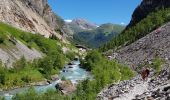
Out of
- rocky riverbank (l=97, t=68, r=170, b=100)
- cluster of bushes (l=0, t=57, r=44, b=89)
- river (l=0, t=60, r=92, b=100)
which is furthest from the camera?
cluster of bushes (l=0, t=57, r=44, b=89)

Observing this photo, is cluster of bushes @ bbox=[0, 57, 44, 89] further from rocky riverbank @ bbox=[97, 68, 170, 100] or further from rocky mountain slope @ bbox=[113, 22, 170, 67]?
rocky riverbank @ bbox=[97, 68, 170, 100]

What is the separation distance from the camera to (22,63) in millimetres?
126500

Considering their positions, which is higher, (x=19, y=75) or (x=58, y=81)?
(x=19, y=75)

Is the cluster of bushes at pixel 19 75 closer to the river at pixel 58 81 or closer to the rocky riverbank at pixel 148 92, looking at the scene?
the river at pixel 58 81

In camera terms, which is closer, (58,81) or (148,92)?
(148,92)

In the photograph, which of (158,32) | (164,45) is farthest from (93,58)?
(164,45)

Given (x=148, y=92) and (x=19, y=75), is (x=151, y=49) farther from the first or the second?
(x=148, y=92)

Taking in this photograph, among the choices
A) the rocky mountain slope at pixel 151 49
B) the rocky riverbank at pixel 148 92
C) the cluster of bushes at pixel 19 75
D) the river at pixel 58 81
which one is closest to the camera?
the rocky riverbank at pixel 148 92

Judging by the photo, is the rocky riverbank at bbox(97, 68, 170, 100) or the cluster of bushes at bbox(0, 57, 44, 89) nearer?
the rocky riverbank at bbox(97, 68, 170, 100)

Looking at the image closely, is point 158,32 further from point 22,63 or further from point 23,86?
point 23,86

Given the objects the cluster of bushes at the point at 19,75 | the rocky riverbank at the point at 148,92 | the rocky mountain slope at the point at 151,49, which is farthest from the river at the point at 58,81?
the rocky riverbank at the point at 148,92

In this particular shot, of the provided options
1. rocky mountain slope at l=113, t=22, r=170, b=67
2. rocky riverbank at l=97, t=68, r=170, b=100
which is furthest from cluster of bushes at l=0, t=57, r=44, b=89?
rocky riverbank at l=97, t=68, r=170, b=100

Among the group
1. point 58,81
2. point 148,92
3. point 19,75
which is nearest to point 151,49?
point 58,81

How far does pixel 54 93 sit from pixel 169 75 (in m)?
17.4
